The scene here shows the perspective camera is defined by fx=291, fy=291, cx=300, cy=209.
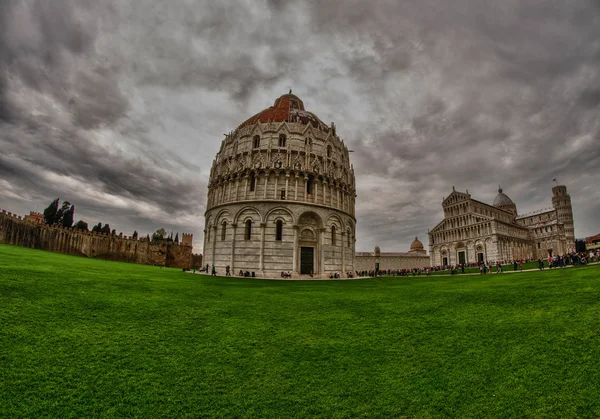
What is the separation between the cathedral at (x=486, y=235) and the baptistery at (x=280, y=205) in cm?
5161

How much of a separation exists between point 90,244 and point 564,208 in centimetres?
13854

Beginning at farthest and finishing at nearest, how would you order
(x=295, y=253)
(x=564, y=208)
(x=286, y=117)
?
(x=564, y=208)
(x=286, y=117)
(x=295, y=253)

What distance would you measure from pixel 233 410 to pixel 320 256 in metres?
26.3

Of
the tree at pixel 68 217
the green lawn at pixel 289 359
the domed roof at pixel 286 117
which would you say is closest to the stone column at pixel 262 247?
the domed roof at pixel 286 117

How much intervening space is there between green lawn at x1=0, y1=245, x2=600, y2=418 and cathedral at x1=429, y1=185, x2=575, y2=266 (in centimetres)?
6957

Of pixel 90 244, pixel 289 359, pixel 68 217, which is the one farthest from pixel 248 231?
pixel 68 217

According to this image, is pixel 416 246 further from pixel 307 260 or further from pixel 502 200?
pixel 307 260

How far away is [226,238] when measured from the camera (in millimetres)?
31391

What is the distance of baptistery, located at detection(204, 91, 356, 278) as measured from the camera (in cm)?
2978

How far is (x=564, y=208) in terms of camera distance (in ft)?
335

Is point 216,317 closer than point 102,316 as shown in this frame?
No

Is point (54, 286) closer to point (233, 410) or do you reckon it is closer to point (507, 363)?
point (233, 410)

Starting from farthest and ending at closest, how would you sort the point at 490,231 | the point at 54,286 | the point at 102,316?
the point at 490,231, the point at 54,286, the point at 102,316

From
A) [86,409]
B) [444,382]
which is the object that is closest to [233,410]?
[86,409]
